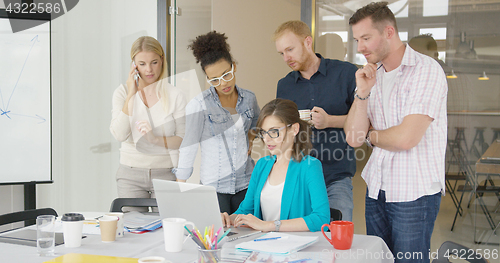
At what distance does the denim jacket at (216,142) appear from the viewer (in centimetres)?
237

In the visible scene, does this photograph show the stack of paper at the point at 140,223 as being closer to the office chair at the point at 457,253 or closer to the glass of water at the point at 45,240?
the glass of water at the point at 45,240

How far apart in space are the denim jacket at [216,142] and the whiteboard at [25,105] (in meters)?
1.29

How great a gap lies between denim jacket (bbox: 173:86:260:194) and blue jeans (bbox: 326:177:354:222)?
526mm

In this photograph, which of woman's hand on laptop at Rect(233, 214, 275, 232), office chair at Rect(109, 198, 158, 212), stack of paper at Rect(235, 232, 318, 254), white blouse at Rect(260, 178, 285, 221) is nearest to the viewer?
stack of paper at Rect(235, 232, 318, 254)

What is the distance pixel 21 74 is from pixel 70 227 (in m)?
1.98

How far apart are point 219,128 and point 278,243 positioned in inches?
42.9

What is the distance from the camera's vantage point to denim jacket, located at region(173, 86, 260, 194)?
2373 mm

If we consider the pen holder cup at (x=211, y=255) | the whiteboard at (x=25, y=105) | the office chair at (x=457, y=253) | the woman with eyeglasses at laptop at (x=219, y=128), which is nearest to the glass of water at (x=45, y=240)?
the pen holder cup at (x=211, y=255)

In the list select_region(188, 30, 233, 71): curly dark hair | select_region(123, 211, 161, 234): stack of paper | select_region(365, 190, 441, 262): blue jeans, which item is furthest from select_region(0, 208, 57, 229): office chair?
select_region(365, 190, 441, 262): blue jeans

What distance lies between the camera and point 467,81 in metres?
2.44

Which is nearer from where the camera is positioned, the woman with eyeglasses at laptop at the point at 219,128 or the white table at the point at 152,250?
the white table at the point at 152,250

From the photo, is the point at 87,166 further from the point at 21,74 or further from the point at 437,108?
the point at 437,108

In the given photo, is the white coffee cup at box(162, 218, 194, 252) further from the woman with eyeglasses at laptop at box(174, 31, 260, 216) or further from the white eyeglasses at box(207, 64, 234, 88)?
the white eyeglasses at box(207, 64, 234, 88)

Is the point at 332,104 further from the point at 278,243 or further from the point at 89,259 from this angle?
the point at 89,259
